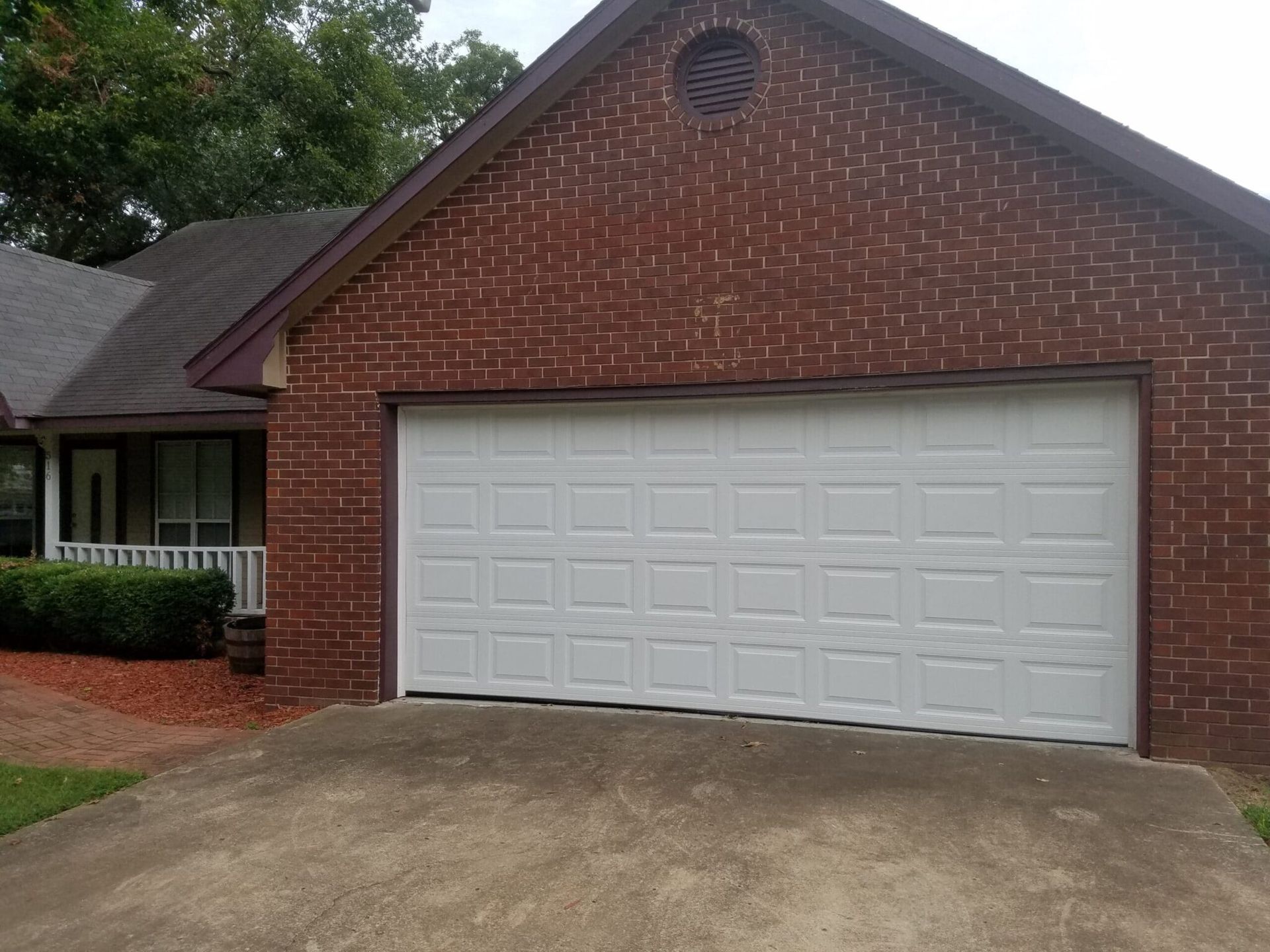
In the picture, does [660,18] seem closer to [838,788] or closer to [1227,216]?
[1227,216]

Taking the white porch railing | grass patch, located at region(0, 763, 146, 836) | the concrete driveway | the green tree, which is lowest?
grass patch, located at region(0, 763, 146, 836)

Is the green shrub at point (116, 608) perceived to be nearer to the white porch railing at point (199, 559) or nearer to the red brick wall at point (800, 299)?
the white porch railing at point (199, 559)

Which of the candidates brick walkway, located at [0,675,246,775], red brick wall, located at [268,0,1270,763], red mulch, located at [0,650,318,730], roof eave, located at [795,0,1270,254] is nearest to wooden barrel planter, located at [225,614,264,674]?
red mulch, located at [0,650,318,730]

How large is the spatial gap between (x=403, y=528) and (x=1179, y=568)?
18.0 ft

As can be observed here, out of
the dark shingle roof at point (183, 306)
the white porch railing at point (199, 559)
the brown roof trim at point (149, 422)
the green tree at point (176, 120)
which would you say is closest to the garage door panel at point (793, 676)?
the brown roof trim at point (149, 422)

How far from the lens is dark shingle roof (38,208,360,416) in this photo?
1178 cm

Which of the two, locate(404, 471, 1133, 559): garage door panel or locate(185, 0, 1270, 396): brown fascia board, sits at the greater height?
locate(185, 0, 1270, 396): brown fascia board

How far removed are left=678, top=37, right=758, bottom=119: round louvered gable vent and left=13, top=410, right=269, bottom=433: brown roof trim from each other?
6.12m

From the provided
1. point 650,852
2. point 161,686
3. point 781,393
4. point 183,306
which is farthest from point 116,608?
point 650,852

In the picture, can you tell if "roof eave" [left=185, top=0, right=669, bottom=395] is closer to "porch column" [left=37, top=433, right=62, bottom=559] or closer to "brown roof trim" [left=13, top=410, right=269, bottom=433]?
"brown roof trim" [left=13, top=410, right=269, bottom=433]

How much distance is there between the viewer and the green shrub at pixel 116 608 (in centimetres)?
998

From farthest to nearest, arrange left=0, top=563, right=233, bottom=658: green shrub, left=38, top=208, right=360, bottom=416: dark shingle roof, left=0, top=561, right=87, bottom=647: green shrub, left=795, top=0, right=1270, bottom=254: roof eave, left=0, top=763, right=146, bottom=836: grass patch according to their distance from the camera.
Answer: left=38, top=208, right=360, bottom=416: dark shingle roof → left=0, top=561, right=87, bottom=647: green shrub → left=0, top=563, right=233, bottom=658: green shrub → left=795, top=0, right=1270, bottom=254: roof eave → left=0, top=763, right=146, bottom=836: grass patch

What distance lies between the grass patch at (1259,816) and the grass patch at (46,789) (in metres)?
6.33

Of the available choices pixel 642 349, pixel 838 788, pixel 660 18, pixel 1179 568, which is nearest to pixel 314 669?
pixel 642 349
